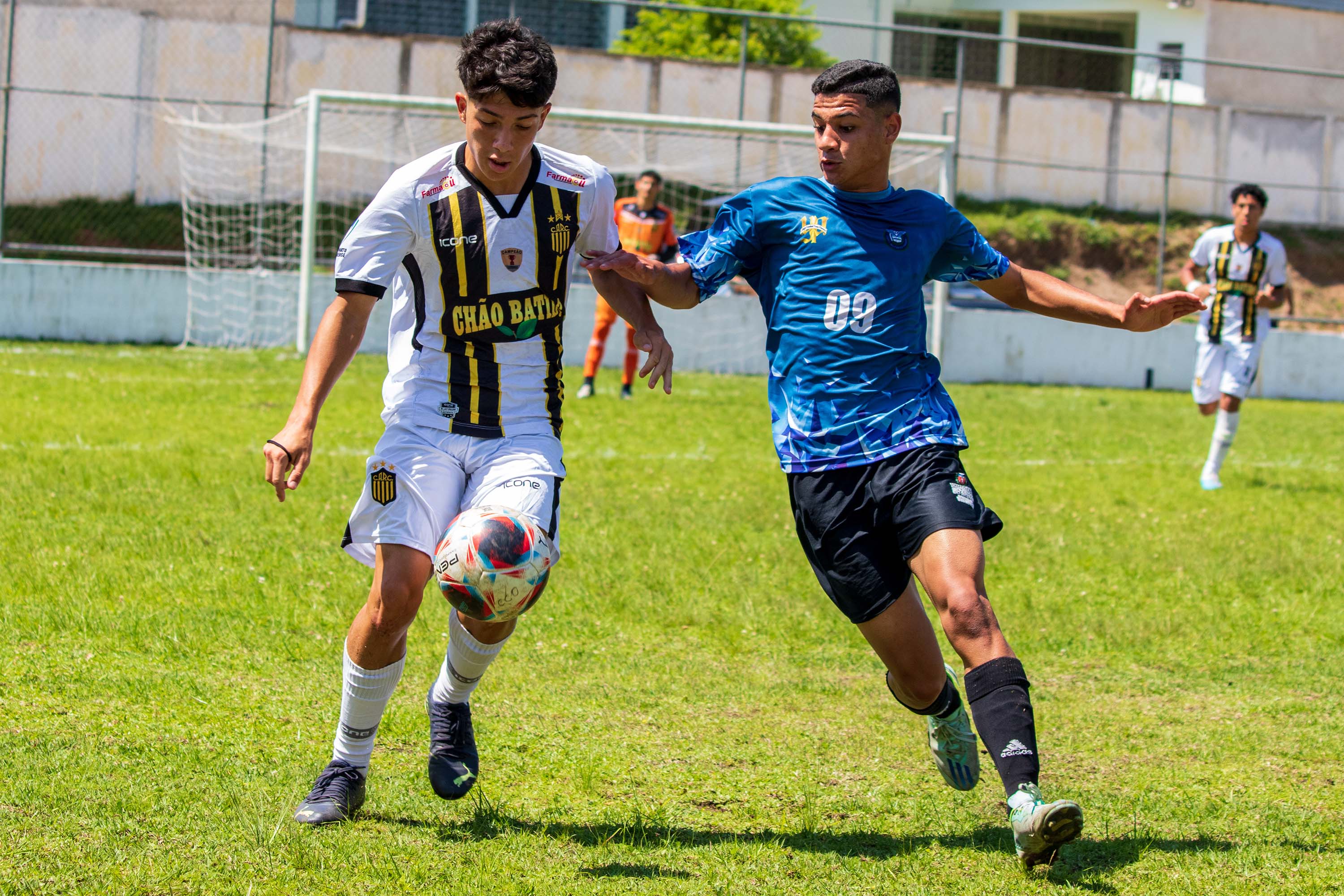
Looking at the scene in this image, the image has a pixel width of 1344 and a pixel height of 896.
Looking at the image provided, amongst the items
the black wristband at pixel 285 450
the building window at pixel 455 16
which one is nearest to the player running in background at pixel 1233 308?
the black wristband at pixel 285 450

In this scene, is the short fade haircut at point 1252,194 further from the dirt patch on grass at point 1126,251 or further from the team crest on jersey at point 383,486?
the dirt patch on grass at point 1126,251

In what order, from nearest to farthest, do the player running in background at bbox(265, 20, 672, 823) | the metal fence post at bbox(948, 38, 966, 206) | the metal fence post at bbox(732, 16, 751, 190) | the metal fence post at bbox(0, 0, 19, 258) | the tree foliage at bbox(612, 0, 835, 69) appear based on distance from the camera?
1. the player running in background at bbox(265, 20, 672, 823)
2. the metal fence post at bbox(0, 0, 19, 258)
3. the metal fence post at bbox(948, 38, 966, 206)
4. the metal fence post at bbox(732, 16, 751, 190)
5. the tree foliage at bbox(612, 0, 835, 69)

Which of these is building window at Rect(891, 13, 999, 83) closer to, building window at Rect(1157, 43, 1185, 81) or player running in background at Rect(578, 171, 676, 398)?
building window at Rect(1157, 43, 1185, 81)

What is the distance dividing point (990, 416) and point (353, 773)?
40.5 ft

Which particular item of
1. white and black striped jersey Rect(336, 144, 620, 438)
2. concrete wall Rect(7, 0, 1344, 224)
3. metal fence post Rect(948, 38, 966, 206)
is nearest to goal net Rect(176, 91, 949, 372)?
metal fence post Rect(948, 38, 966, 206)

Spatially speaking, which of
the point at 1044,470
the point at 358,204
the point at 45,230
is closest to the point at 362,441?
the point at 1044,470

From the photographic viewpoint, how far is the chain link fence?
898 inches

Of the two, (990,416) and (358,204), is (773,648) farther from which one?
(358,204)

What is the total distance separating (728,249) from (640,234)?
11027mm

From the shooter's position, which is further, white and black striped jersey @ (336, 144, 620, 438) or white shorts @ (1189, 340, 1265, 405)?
white shorts @ (1189, 340, 1265, 405)

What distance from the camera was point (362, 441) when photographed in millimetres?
11039

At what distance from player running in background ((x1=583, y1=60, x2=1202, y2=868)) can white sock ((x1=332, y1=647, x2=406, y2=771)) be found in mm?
1326

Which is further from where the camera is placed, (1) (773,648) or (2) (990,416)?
(2) (990,416)

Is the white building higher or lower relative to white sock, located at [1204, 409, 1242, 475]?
higher
